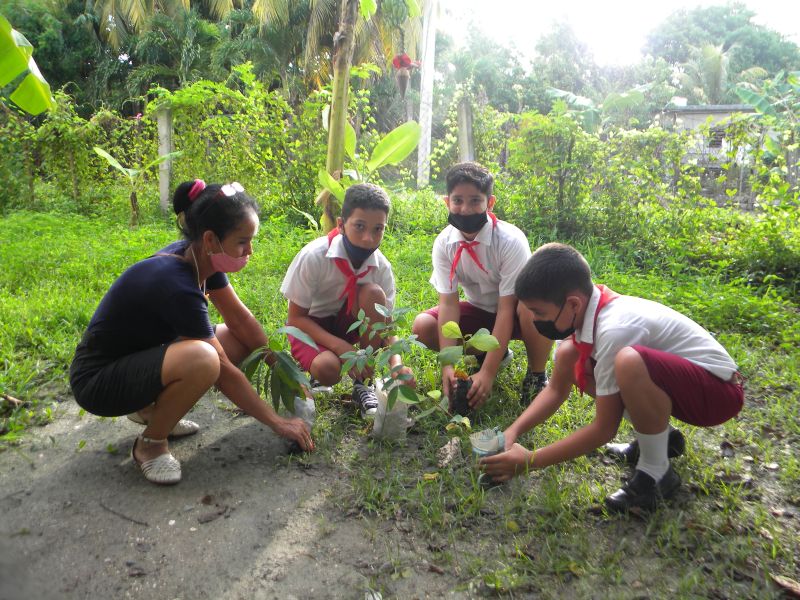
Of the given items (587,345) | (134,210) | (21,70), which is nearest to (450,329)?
(587,345)

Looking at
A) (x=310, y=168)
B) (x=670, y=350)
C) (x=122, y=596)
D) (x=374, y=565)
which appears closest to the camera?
(x=122, y=596)

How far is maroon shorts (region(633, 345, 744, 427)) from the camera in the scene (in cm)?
211

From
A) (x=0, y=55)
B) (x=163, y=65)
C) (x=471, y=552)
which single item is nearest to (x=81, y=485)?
(x=471, y=552)

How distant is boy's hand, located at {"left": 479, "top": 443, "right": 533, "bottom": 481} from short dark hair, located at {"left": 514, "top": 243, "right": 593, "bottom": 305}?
0.59 m

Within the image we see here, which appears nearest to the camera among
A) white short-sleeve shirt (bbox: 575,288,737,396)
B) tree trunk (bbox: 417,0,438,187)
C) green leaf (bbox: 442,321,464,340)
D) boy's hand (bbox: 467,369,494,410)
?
white short-sleeve shirt (bbox: 575,288,737,396)

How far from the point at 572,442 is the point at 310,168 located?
570 cm

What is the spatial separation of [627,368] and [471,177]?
52.7 inches

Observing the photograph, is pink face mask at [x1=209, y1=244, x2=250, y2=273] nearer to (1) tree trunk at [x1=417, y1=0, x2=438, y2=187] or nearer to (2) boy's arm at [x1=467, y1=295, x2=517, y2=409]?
(2) boy's arm at [x1=467, y1=295, x2=517, y2=409]

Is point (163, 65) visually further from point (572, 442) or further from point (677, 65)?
point (677, 65)

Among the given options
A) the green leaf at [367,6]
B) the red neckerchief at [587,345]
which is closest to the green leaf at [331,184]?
the green leaf at [367,6]

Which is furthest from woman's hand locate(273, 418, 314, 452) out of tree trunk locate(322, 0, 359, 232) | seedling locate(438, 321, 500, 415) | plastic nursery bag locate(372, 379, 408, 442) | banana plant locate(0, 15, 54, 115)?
tree trunk locate(322, 0, 359, 232)

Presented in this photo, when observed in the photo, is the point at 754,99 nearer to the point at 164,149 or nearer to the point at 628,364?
the point at 164,149

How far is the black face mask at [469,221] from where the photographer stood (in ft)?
10.1

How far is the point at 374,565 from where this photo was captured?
196cm
